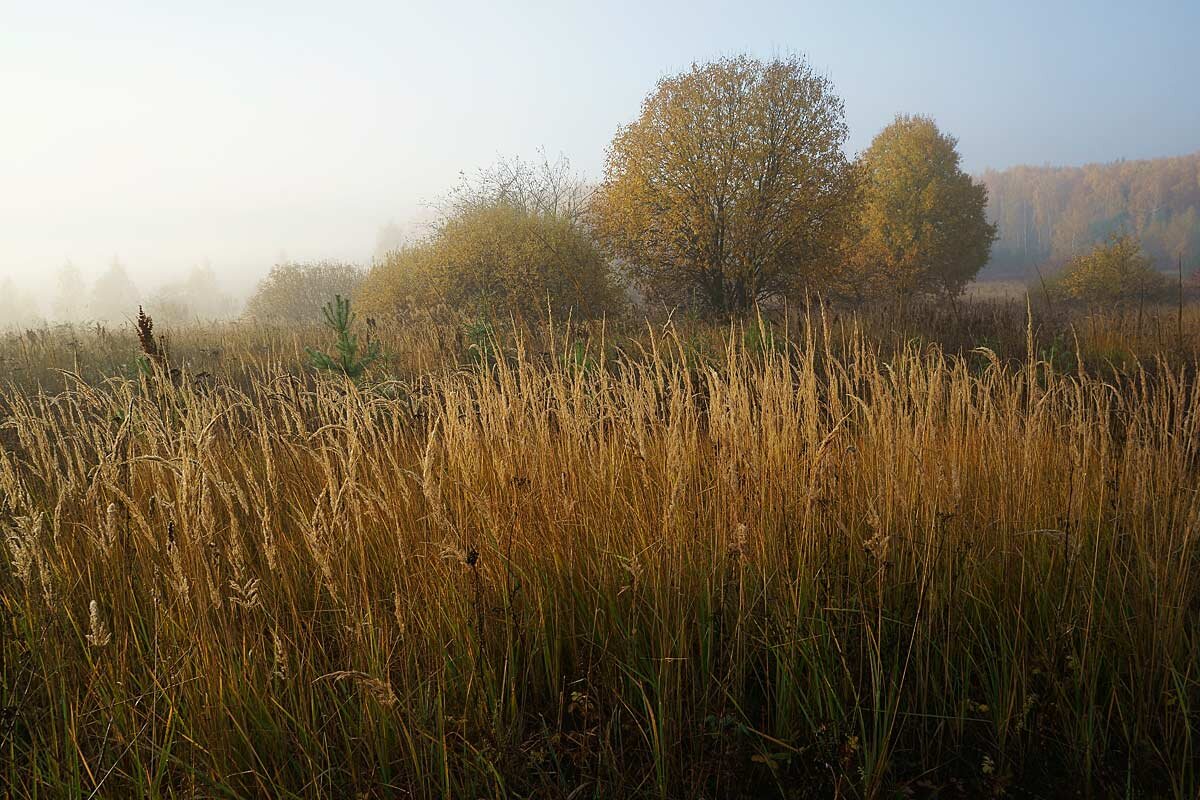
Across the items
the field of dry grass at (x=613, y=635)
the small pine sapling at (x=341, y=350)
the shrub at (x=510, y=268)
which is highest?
the shrub at (x=510, y=268)

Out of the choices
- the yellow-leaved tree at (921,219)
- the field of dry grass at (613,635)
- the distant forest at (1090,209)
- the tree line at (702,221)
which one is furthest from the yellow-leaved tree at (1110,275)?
the distant forest at (1090,209)

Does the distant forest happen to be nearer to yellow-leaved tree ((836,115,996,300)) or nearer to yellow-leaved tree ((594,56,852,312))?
yellow-leaved tree ((836,115,996,300))

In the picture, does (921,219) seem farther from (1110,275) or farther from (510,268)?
(510,268)

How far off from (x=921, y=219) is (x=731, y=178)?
17837mm

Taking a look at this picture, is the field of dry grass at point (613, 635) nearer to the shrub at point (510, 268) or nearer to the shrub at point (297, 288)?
the shrub at point (510, 268)

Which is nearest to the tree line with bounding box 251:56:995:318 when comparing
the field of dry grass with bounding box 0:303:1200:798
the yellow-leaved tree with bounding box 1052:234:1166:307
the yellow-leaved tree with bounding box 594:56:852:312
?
the yellow-leaved tree with bounding box 594:56:852:312

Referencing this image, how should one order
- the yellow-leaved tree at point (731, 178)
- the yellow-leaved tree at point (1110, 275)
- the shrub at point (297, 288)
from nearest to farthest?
the yellow-leaved tree at point (731, 178) < the yellow-leaved tree at point (1110, 275) < the shrub at point (297, 288)

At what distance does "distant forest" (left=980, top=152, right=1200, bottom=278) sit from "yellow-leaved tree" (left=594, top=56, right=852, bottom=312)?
287 feet

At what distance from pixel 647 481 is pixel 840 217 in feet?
45.9

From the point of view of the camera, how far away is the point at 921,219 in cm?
2759

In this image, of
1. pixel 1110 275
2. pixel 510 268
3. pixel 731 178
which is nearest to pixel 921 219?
pixel 1110 275

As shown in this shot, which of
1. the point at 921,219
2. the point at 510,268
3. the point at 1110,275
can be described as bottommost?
the point at 1110,275

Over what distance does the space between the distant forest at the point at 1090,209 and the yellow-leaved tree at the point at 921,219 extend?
69.6 metres

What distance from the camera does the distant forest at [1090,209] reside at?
93644 millimetres
